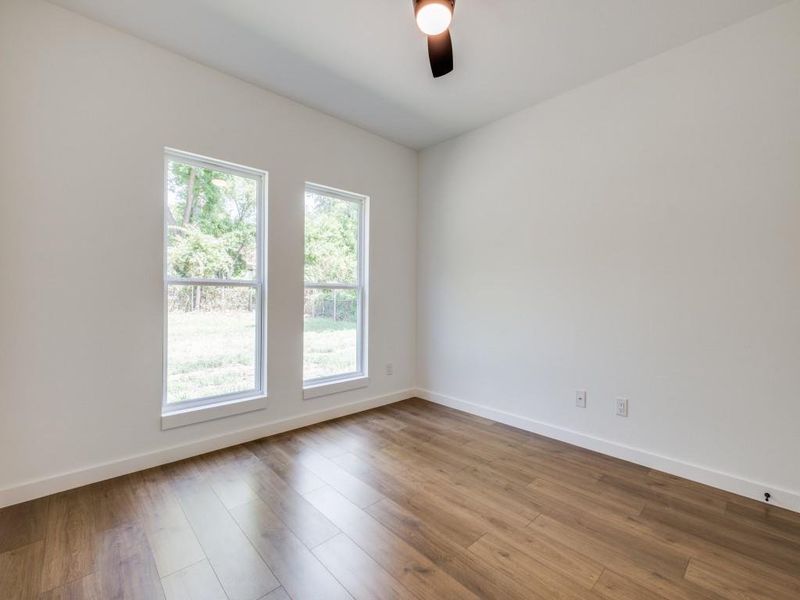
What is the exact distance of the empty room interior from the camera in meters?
1.70

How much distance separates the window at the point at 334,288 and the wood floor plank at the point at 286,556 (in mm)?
1383

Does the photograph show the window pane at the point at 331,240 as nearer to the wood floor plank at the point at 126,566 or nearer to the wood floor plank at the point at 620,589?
the wood floor plank at the point at 126,566

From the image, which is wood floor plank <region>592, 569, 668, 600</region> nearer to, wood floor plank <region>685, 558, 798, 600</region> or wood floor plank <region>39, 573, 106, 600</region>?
wood floor plank <region>685, 558, 798, 600</region>

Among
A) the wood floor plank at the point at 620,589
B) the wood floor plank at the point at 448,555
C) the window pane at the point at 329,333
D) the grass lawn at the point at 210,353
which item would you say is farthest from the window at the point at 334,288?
the wood floor plank at the point at 620,589

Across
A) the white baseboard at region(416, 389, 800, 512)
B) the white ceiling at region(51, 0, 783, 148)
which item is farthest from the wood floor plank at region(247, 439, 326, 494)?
the white ceiling at region(51, 0, 783, 148)

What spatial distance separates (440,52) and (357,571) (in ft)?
8.19

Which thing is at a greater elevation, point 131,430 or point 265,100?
point 265,100

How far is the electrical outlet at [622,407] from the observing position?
2.64 m

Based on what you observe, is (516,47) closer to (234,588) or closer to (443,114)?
(443,114)

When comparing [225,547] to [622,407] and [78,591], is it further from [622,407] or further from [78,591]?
[622,407]

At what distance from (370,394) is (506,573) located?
2.38 meters

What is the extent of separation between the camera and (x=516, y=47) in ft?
7.92

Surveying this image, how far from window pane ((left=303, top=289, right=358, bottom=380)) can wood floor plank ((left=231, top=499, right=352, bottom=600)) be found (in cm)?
149

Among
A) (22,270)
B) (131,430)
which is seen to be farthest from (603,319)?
(22,270)
